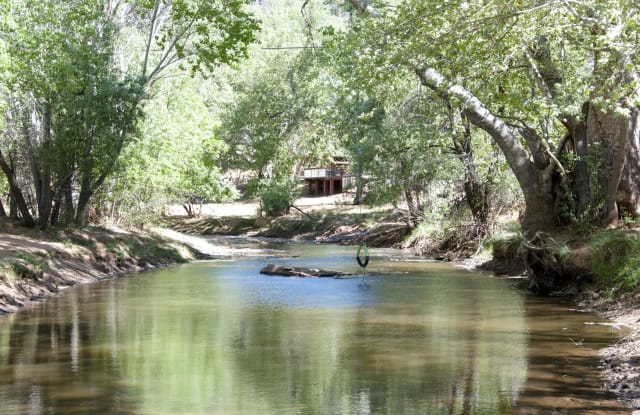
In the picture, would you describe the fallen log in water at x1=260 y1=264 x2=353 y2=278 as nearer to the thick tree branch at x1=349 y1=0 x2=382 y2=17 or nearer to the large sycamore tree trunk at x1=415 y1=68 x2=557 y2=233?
the large sycamore tree trunk at x1=415 y1=68 x2=557 y2=233

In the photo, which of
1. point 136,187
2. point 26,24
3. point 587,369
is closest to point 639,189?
point 587,369

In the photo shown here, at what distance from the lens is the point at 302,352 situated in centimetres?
1319

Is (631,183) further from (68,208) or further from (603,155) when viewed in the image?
(68,208)

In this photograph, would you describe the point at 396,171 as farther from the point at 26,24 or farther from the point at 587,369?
the point at 587,369

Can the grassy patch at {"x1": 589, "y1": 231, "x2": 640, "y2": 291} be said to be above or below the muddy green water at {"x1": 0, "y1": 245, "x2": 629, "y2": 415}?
above

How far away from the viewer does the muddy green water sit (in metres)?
9.94

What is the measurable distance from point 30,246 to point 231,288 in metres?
5.85

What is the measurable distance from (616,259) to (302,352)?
327 inches

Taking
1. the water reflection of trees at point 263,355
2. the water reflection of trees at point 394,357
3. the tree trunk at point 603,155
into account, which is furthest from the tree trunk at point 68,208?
the tree trunk at point 603,155

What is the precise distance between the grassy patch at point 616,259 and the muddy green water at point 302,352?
1.16m

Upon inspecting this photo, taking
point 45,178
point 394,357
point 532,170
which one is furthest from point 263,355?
point 45,178

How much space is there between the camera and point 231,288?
2262 centimetres

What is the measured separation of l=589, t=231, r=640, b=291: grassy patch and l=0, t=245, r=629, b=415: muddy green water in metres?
1.16

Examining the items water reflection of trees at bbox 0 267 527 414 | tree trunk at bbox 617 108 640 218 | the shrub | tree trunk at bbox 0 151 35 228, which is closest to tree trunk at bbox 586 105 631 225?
tree trunk at bbox 617 108 640 218
